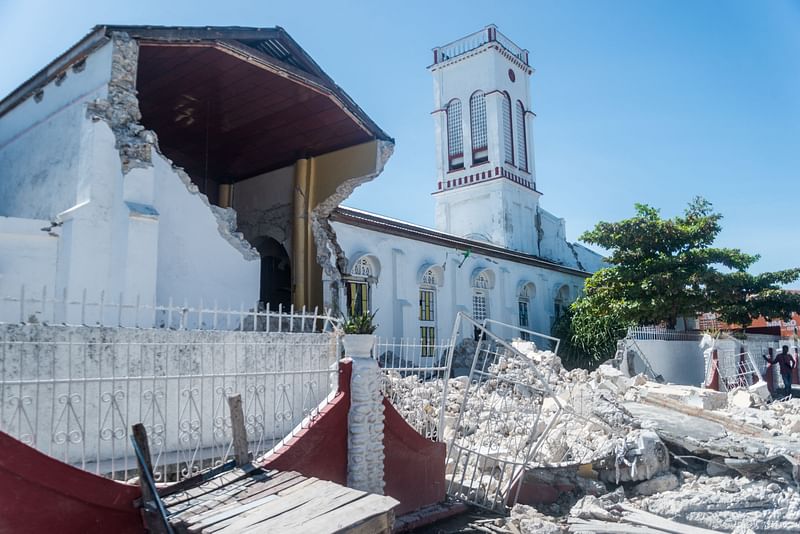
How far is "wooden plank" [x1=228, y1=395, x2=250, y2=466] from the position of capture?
4758mm

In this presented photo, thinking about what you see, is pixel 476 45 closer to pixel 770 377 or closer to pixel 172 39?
pixel 770 377

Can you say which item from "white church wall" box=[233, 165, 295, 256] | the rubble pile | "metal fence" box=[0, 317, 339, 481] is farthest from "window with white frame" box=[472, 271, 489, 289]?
"metal fence" box=[0, 317, 339, 481]

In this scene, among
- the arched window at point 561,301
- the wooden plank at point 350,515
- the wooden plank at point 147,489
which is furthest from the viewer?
the arched window at point 561,301

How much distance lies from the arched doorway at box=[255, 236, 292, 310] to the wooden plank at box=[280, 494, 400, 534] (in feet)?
34.9

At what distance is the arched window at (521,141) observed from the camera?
1219 inches

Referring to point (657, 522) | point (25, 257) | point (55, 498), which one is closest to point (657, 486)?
point (657, 522)

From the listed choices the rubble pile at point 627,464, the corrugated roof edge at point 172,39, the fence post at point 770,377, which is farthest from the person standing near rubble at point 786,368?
the corrugated roof edge at point 172,39

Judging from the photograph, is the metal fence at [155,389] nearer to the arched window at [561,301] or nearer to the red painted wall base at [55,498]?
the red painted wall base at [55,498]

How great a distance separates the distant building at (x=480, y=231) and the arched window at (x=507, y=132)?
0.25ft

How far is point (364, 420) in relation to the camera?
6398 millimetres

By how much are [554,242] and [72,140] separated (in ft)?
82.5

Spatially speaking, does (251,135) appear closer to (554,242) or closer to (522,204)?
(522,204)

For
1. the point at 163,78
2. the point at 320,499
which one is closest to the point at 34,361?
the point at 320,499

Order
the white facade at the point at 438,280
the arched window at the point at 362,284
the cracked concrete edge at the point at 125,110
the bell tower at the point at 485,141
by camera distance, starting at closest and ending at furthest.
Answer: the cracked concrete edge at the point at 125,110, the arched window at the point at 362,284, the white facade at the point at 438,280, the bell tower at the point at 485,141
